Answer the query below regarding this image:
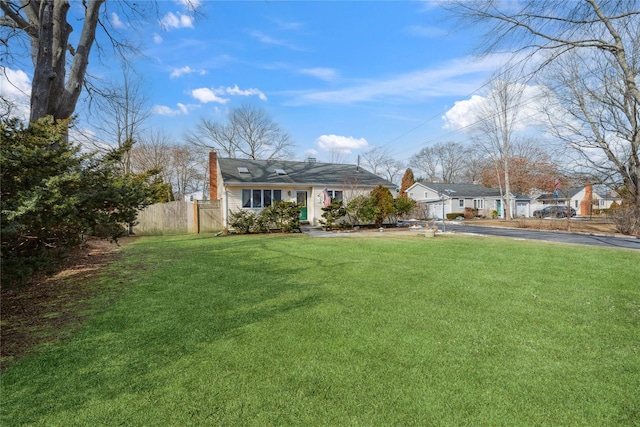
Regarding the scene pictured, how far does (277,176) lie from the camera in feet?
64.2

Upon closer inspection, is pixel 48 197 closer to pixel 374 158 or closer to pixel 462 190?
pixel 462 190

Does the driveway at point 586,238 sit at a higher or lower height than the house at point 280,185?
lower

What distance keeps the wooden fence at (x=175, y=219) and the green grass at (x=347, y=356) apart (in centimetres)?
1170

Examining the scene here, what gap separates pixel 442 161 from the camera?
5100cm

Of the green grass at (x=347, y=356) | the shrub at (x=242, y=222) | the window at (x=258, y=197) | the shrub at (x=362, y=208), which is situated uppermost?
the window at (x=258, y=197)

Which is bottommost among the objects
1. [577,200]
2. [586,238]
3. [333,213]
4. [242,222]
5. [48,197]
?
[586,238]

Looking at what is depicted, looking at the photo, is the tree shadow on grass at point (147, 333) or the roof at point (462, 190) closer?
the tree shadow on grass at point (147, 333)

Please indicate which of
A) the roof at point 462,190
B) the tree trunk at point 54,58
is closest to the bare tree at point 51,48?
the tree trunk at point 54,58

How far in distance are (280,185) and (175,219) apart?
6.12 metres

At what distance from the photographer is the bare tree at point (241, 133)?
34.3 metres

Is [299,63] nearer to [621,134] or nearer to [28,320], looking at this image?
[28,320]

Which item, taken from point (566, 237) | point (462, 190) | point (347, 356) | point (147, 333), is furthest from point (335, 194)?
point (462, 190)

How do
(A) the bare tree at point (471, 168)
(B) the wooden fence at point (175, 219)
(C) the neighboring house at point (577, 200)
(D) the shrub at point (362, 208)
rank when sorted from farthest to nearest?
(A) the bare tree at point (471, 168) → (C) the neighboring house at point (577, 200) → (B) the wooden fence at point (175, 219) → (D) the shrub at point (362, 208)

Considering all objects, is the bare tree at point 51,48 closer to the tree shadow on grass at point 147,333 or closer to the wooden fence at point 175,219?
the tree shadow on grass at point 147,333
